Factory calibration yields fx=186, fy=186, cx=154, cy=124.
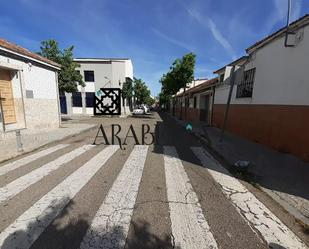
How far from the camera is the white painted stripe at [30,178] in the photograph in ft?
11.2

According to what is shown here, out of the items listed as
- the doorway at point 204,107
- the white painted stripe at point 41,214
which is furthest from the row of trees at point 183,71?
the white painted stripe at point 41,214

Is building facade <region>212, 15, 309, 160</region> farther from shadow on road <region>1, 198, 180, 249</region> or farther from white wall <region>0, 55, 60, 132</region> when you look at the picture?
white wall <region>0, 55, 60, 132</region>

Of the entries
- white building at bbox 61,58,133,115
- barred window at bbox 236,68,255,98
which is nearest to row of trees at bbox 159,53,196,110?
barred window at bbox 236,68,255,98

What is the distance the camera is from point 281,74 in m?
6.46

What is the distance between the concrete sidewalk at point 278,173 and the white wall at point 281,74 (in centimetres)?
180

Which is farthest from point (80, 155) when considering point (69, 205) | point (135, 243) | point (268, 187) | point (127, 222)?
point (268, 187)

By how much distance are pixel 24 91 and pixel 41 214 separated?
837 centimetres

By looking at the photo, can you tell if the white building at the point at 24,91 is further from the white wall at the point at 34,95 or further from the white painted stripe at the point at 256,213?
the white painted stripe at the point at 256,213

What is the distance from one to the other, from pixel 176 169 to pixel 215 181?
3.43 feet

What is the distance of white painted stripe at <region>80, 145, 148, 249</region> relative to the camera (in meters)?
2.29

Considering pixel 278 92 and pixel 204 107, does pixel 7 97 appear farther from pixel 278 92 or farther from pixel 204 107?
pixel 204 107

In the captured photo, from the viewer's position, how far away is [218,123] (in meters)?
12.5

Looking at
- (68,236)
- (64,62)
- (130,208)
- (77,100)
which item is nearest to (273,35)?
(130,208)

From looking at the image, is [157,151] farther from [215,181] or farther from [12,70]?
[12,70]
